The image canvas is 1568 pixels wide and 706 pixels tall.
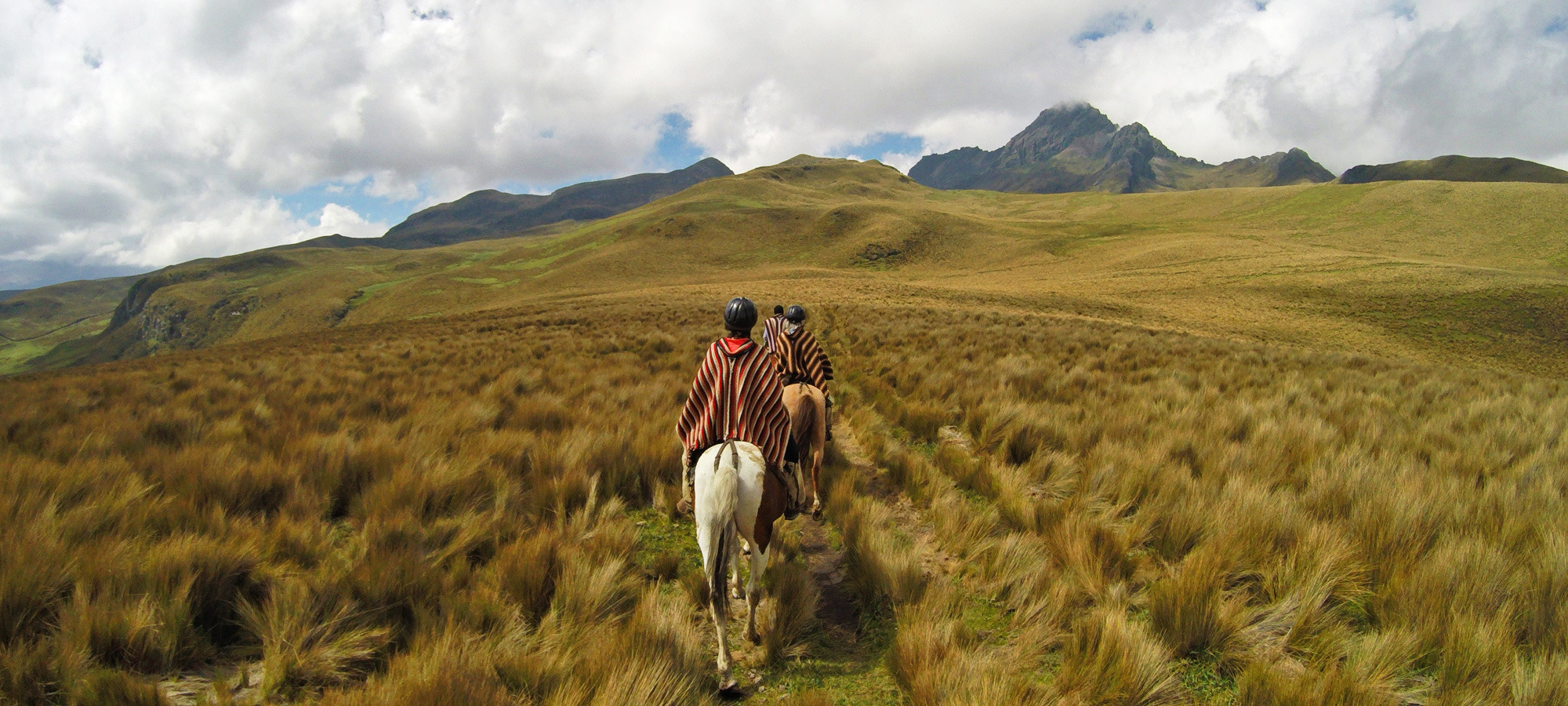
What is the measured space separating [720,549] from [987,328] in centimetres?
1861

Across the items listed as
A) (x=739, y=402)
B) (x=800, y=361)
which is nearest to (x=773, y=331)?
(x=800, y=361)

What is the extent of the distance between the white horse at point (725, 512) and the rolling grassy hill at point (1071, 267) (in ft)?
107

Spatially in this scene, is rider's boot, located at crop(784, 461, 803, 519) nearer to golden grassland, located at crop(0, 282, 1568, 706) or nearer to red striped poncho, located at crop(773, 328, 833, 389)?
golden grassland, located at crop(0, 282, 1568, 706)

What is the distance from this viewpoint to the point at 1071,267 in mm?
62000

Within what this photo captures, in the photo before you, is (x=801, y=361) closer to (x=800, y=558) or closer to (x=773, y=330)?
(x=773, y=330)

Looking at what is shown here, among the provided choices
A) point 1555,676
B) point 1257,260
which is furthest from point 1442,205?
point 1555,676

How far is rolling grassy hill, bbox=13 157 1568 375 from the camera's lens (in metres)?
32.2

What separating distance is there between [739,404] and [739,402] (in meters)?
0.01

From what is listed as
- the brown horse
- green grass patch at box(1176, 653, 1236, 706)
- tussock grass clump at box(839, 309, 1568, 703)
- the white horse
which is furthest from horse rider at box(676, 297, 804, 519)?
green grass patch at box(1176, 653, 1236, 706)

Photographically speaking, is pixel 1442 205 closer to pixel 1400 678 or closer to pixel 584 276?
pixel 1400 678

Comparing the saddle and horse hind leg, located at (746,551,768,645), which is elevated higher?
the saddle

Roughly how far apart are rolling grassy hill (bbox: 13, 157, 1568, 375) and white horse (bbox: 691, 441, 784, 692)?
32.6m

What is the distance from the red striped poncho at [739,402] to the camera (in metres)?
3.63

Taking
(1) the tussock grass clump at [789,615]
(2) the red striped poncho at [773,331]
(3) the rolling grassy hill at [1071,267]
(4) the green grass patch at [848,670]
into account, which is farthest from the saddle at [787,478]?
(3) the rolling grassy hill at [1071,267]
